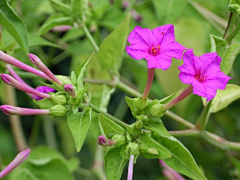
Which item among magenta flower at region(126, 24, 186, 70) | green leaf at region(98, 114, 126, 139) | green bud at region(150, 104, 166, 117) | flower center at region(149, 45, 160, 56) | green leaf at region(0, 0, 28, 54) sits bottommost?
green leaf at region(98, 114, 126, 139)

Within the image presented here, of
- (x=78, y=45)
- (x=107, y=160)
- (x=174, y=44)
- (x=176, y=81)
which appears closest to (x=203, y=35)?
(x=176, y=81)

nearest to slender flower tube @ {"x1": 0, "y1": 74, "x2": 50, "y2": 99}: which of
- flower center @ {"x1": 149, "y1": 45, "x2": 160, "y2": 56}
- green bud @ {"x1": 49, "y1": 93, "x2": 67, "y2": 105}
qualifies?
green bud @ {"x1": 49, "y1": 93, "x2": 67, "y2": 105}

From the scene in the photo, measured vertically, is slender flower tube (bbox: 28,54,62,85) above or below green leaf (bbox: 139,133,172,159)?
above

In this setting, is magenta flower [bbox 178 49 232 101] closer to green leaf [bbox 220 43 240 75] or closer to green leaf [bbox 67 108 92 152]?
→ green leaf [bbox 220 43 240 75]

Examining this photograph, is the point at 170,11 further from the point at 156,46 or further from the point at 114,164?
the point at 114,164

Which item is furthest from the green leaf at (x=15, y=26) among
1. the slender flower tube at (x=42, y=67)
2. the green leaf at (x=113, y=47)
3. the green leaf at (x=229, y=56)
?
the green leaf at (x=229, y=56)

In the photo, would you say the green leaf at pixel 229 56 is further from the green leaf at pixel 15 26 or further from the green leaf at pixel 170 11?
the green leaf at pixel 15 26
